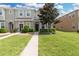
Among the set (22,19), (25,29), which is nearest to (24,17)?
(22,19)

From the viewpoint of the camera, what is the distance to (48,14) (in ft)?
44.9

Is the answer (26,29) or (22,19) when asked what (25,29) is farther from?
(22,19)

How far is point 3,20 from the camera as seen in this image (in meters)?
13.6

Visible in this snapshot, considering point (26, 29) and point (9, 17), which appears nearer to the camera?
point (26, 29)

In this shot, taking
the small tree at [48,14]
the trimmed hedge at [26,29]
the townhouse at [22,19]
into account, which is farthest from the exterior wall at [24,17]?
the small tree at [48,14]

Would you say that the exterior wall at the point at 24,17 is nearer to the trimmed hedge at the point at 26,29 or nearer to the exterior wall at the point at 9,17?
the exterior wall at the point at 9,17

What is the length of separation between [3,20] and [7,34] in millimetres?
1583

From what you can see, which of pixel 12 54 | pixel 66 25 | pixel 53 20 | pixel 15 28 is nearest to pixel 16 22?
pixel 15 28

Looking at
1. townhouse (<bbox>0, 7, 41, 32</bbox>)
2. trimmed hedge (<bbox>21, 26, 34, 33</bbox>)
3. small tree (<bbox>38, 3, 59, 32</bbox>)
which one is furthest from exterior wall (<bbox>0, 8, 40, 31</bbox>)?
small tree (<bbox>38, 3, 59, 32</bbox>)

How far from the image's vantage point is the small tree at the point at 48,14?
12805mm

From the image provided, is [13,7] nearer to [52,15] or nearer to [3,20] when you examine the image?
[3,20]

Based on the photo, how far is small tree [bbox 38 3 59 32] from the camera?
12.8 metres

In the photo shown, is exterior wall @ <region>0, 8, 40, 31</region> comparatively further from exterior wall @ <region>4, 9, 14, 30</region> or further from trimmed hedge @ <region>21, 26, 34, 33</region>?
trimmed hedge @ <region>21, 26, 34, 33</region>

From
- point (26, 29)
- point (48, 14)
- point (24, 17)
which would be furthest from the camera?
point (48, 14)
